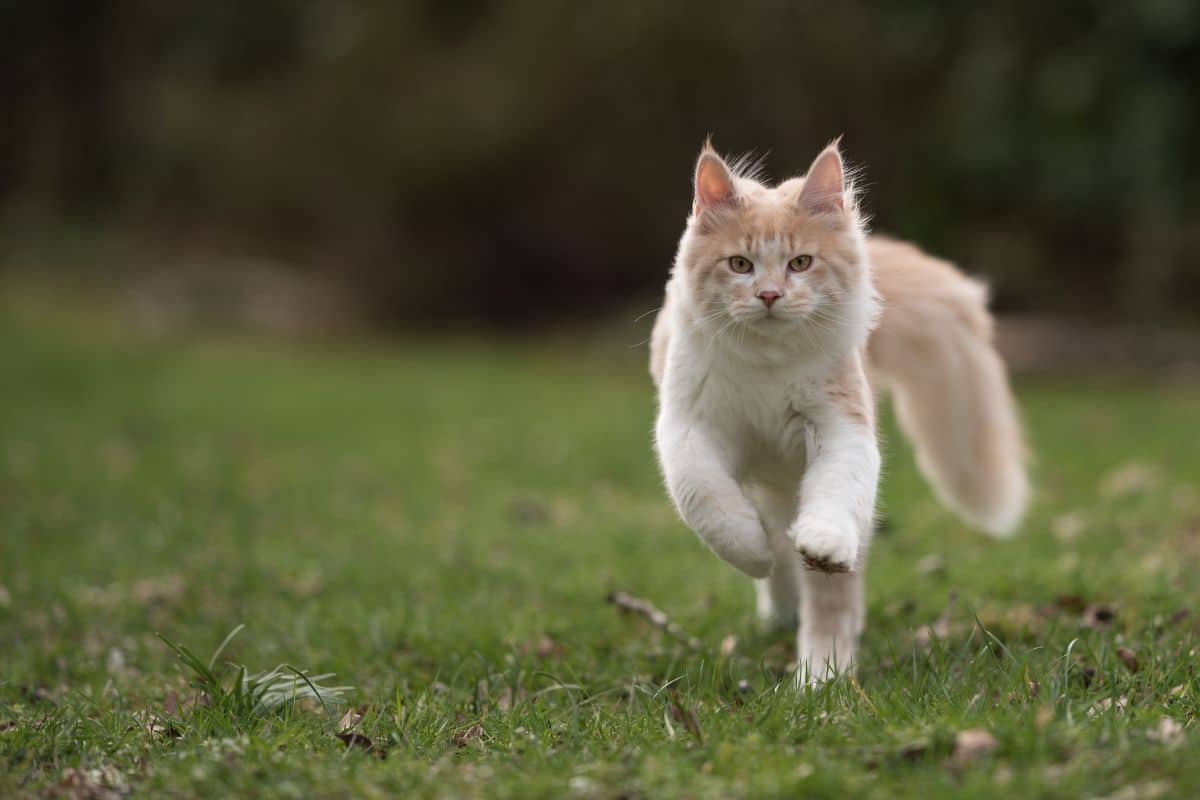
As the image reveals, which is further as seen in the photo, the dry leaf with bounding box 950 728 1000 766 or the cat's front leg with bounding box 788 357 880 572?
the cat's front leg with bounding box 788 357 880 572

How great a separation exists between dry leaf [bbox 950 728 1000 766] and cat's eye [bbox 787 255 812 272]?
1411 mm

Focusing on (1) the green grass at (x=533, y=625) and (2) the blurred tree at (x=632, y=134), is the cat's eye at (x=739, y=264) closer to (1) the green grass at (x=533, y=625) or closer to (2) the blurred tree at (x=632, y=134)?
(1) the green grass at (x=533, y=625)

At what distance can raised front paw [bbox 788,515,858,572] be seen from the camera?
3.16 meters

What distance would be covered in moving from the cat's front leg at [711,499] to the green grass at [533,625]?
382mm

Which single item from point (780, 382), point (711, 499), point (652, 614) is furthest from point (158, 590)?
point (780, 382)

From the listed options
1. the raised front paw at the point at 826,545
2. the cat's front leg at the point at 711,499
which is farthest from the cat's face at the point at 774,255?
the raised front paw at the point at 826,545

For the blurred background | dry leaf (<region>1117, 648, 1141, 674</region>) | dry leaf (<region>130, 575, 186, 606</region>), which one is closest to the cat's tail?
dry leaf (<region>1117, 648, 1141, 674</region>)

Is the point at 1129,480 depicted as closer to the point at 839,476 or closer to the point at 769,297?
the point at 839,476

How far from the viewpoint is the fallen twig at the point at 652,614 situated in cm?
437

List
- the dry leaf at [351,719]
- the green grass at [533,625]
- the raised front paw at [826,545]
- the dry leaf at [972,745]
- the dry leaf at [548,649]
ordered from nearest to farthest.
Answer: the dry leaf at [972,745] < the green grass at [533,625] < the raised front paw at [826,545] < the dry leaf at [351,719] < the dry leaf at [548,649]

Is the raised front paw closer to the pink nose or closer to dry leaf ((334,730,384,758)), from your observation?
the pink nose

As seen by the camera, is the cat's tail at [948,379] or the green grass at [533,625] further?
the cat's tail at [948,379]

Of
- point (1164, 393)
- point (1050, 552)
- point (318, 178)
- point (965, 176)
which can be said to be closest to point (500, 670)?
point (1050, 552)

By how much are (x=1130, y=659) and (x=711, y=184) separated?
6.21ft
